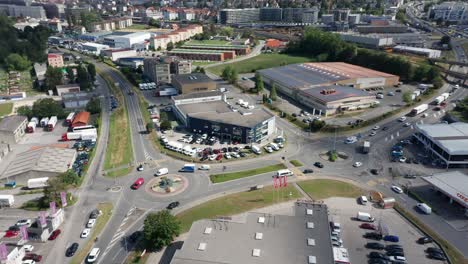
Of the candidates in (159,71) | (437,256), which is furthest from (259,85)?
(437,256)

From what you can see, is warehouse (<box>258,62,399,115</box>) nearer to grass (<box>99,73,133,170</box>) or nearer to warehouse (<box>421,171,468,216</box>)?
warehouse (<box>421,171,468,216</box>)

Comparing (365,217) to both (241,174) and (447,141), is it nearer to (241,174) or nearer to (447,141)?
(241,174)

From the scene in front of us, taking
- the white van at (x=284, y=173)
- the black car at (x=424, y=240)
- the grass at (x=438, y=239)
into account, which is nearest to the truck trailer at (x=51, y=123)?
the white van at (x=284, y=173)

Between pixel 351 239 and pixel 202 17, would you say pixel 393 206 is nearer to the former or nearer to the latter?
pixel 351 239

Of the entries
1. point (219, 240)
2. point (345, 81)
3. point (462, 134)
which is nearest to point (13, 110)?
point (219, 240)

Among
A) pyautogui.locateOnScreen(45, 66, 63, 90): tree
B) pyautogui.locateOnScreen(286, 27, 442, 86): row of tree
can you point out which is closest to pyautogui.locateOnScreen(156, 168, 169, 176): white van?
pyautogui.locateOnScreen(45, 66, 63, 90): tree

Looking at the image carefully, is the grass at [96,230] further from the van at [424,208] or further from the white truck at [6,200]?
the van at [424,208]
